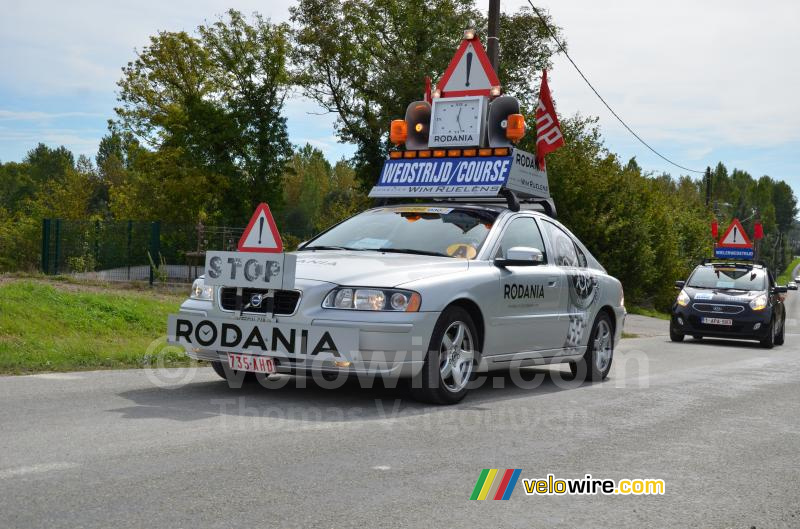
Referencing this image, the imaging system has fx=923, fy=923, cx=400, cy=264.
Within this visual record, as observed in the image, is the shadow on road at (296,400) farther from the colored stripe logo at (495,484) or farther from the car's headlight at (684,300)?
the car's headlight at (684,300)

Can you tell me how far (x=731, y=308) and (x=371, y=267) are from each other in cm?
1266

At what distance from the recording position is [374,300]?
6.67m

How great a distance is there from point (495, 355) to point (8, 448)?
4029 millimetres

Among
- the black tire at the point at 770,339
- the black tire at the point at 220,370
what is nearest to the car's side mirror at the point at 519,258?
the black tire at the point at 220,370

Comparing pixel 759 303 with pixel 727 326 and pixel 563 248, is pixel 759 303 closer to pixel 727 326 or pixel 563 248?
pixel 727 326

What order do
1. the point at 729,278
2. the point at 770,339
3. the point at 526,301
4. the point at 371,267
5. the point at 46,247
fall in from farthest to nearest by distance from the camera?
1. the point at 46,247
2. the point at 729,278
3. the point at 770,339
4. the point at 526,301
5. the point at 371,267

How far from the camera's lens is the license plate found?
674 centimetres

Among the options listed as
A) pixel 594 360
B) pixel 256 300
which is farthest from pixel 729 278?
pixel 256 300

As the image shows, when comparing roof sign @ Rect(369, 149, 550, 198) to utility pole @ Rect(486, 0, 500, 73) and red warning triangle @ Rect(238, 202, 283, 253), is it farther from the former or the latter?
utility pole @ Rect(486, 0, 500, 73)

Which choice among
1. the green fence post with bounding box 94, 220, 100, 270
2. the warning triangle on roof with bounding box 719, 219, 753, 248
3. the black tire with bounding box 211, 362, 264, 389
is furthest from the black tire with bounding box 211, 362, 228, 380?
the warning triangle on roof with bounding box 719, 219, 753, 248

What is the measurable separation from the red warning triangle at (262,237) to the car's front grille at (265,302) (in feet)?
1.44

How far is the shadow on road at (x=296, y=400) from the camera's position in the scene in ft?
21.3

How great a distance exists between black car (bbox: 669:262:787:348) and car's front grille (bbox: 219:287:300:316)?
12.8 metres

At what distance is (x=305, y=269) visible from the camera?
23.2ft
